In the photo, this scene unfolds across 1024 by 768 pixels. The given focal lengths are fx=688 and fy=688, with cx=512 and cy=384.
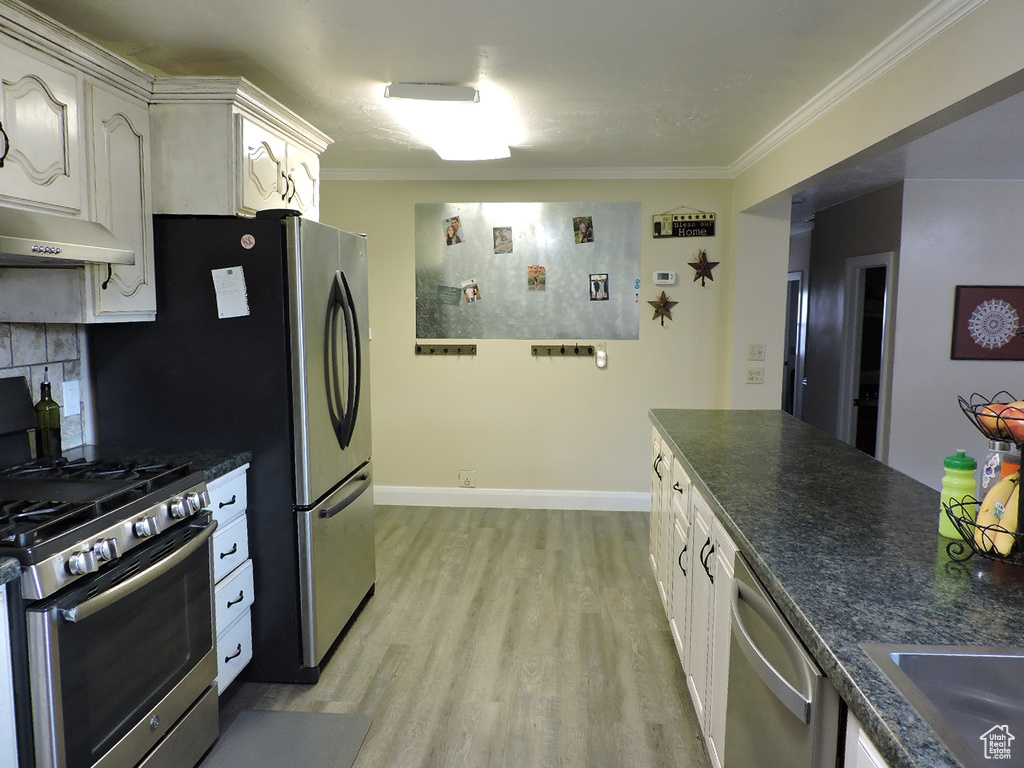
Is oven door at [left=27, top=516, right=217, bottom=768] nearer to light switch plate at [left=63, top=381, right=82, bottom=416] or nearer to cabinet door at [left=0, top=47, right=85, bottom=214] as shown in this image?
Result: light switch plate at [left=63, top=381, right=82, bottom=416]

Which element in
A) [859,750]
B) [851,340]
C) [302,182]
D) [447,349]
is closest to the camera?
[859,750]

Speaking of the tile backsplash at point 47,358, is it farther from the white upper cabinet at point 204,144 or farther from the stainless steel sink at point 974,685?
the stainless steel sink at point 974,685

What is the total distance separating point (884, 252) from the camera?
4.75 m

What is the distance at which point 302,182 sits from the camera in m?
3.17

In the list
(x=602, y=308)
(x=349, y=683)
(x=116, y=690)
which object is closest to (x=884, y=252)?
(x=602, y=308)

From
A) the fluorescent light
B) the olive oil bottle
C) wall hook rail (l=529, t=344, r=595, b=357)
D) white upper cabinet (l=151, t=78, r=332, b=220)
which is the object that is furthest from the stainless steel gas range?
wall hook rail (l=529, t=344, r=595, b=357)

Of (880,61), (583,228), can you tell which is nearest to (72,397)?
(880,61)

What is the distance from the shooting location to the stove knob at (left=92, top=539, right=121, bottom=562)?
5.49ft

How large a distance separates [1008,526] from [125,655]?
6.98ft

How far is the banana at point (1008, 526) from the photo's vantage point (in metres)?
1.46

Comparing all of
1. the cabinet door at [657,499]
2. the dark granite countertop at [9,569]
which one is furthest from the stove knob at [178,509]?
the cabinet door at [657,499]

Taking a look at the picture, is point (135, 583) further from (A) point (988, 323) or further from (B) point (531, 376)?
(A) point (988, 323)

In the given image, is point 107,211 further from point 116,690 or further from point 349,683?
point 349,683

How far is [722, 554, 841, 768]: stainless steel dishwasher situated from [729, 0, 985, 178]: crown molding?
64.6 inches
